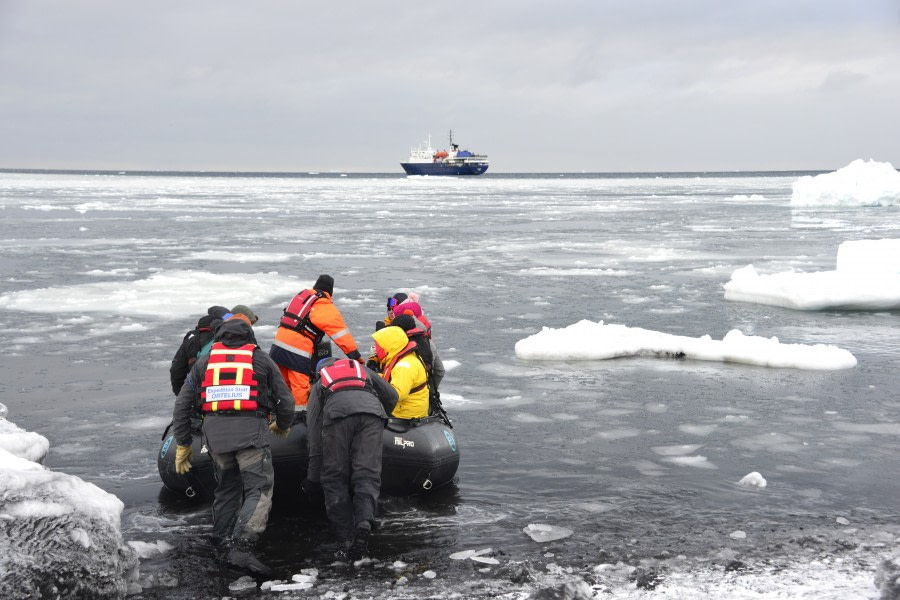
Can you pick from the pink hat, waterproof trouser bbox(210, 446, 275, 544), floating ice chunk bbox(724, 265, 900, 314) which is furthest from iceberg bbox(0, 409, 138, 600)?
floating ice chunk bbox(724, 265, 900, 314)

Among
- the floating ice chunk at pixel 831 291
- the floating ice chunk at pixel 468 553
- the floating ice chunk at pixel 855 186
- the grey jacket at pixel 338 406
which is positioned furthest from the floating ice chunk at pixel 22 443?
the floating ice chunk at pixel 855 186

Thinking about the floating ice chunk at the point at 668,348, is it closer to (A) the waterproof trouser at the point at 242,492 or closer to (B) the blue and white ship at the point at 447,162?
(A) the waterproof trouser at the point at 242,492

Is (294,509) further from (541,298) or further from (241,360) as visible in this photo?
(541,298)

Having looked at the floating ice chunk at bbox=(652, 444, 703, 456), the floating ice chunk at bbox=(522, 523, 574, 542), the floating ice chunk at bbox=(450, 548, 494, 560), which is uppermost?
the floating ice chunk at bbox=(652, 444, 703, 456)

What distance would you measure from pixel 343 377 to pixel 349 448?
45 centimetres

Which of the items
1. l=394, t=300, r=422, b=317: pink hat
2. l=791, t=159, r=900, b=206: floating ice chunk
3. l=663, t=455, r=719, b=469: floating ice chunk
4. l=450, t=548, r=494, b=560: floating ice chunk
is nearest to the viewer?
l=450, t=548, r=494, b=560: floating ice chunk

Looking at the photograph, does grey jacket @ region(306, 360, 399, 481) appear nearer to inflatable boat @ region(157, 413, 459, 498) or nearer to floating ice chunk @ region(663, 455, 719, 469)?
inflatable boat @ region(157, 413, 459, 498)

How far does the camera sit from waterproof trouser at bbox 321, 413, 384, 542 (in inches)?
226

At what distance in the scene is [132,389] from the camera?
30.9ft

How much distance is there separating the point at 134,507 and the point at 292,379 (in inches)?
56.3

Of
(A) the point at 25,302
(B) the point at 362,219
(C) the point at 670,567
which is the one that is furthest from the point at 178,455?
(B) the point at 362,219

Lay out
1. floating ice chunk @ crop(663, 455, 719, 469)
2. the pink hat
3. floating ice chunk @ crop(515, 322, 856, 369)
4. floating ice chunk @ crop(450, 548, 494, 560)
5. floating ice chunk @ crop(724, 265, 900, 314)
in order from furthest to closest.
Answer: floating ice chunk @ crop(724, 265, 900, 314) < floating ice chunk @ crop(515, 322, 856, 369) < floating ice chunk @ crop(663, 455, 719, 469) < the pink hat < floating ice chunk @ crop(450, 548, 494, 560)

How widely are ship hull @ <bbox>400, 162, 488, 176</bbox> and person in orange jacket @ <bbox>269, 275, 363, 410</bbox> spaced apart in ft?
401

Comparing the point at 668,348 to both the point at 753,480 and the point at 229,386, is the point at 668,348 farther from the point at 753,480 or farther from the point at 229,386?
the point at 229,386
